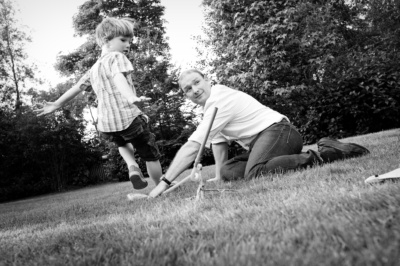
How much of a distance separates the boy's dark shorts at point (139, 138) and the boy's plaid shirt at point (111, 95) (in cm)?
8

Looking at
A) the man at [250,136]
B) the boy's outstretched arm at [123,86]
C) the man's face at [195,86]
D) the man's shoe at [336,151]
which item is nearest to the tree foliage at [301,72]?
the man's shoe at [336,151]

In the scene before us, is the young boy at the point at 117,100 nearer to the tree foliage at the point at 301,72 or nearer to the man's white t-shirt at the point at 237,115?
the man's white t-shirt at the point at 237,115

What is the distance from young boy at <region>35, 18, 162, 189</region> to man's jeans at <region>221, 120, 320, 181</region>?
1072mm

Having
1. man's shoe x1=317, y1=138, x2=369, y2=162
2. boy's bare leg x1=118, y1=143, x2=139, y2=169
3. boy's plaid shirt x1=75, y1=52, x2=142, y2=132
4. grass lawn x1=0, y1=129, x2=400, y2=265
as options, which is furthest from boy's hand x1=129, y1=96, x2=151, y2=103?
man's shoe x1=317, y1=138, x2=369, y2=162

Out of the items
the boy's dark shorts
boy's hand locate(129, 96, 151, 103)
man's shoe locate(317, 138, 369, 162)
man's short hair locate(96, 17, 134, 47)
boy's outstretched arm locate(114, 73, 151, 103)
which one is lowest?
man's shoe locate(317, 138, 369, 162)

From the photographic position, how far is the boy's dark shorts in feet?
11.6

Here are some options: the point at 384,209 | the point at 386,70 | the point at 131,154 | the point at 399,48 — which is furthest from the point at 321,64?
the point at 384,209

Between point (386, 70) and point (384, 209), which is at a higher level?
point (386, 70)

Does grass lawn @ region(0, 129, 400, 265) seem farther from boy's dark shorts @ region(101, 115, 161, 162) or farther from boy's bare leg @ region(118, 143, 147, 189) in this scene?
boy's dark shorts @ region(101, 115, 161, 162)

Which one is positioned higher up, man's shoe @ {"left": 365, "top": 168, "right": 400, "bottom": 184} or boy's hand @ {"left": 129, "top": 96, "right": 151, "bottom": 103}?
boy's hand @ {"left": 129, "top": 96, "right": 151, "bottom": 103}

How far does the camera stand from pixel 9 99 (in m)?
19.6

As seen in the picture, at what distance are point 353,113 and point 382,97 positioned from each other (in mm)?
950

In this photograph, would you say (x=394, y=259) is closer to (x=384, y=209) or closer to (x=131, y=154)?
(x=384, y=209)

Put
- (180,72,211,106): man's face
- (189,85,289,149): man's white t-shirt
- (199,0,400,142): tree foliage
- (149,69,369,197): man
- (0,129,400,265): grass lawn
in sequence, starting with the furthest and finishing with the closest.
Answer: (199,0,400,142): tree foliage, (180,72,211,106): man's face, (189,85,289,149): man's white t-shirt, (149,69,369,197): man, (0,129,400,265): grass lawn
